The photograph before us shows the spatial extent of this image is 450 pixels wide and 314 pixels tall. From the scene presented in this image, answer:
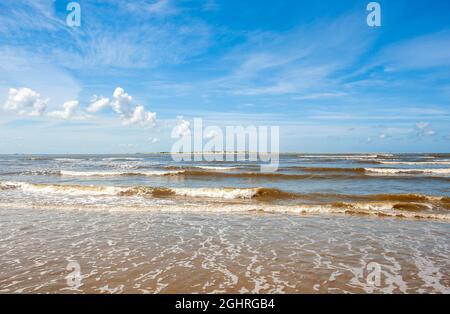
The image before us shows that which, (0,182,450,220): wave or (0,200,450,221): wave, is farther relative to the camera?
(0,182,450,220): wave

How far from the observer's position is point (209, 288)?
5.52m

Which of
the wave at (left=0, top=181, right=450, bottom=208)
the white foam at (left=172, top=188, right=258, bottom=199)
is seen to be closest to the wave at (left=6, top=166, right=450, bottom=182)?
the white foam at (left=172, top=188, right=258, bottom=199)

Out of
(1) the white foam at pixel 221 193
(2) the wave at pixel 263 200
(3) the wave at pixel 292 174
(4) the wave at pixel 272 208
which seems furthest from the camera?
(3) the wave at pixel 292 174

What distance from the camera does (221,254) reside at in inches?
295

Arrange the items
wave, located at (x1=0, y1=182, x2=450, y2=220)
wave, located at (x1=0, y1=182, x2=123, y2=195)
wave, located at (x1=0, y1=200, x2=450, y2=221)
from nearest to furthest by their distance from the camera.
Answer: wave, located at (x1=0, y1=200, x2=450, y2=221)
wave, located at (x1=0, y1=182, x2=450, y2=220)
wave, located at (x1=0, y1=182, x2=123, y2=195)

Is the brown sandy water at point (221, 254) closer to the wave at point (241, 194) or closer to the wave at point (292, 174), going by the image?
the wave at point (241, 194)

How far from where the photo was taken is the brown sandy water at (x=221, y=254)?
567 cm

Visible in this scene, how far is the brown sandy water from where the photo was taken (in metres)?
5.67

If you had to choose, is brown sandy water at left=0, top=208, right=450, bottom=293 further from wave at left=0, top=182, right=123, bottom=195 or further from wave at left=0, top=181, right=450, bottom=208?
wave at left=0, top=182, right=123, bottom=195

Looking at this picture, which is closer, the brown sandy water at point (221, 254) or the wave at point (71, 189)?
the brown sandy water at point (221, 254)

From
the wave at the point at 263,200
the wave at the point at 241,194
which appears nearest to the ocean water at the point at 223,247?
the wave at the point at 263,200

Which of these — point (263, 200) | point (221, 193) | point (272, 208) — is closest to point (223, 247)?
point (272, 208)
